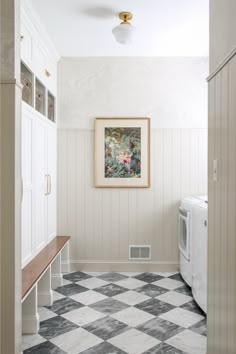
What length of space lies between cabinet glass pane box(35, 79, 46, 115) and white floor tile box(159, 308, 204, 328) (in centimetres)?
230

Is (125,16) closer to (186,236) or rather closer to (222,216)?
(222,216)

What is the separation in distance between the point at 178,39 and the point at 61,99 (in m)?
1.58

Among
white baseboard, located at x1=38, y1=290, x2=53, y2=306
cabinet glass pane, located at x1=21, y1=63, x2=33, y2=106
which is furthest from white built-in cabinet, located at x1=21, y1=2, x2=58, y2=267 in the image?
white baseboard, located at x1=38, y1=290, x2=53, y2=306

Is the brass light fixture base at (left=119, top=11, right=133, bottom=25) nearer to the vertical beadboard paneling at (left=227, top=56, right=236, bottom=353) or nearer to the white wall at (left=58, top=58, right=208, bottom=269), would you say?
the white wall at (left=58, top=58, right=208, bottom=269)

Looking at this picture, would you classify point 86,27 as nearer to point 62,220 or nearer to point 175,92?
point 175,92

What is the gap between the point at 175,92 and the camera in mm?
4297

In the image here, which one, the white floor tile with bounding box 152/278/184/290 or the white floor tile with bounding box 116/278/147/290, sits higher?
the white floor tile with bounding box 152/278/184/290

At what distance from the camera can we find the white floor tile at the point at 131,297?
130 inches

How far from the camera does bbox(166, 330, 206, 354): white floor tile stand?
243cm

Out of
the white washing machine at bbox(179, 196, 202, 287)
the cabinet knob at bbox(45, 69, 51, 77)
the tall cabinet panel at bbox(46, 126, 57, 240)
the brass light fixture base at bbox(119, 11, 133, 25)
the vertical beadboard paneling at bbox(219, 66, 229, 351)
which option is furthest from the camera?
the tall cabinet panel at bbox(46, 126, 57, 240)

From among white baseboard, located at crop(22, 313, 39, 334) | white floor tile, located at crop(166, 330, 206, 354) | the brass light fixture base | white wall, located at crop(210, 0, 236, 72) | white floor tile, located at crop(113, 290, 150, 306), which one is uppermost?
the brass light fixture base

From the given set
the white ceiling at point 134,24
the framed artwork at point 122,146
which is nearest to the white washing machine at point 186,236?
the framed artwork at point 122,146

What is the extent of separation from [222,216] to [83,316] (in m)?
1.73

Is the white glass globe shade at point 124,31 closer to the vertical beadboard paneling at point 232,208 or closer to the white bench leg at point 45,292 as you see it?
the vertical beadboard paneling at point 232,208
